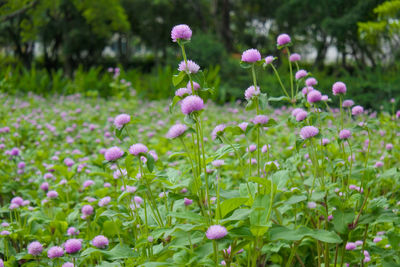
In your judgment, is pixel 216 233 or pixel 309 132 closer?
pixel 216 233

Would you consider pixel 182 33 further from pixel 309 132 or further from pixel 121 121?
pixel 309 132

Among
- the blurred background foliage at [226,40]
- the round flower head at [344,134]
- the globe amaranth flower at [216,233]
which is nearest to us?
the globe amaranth flower at [216,233]

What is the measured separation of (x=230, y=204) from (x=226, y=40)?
1040 centimetres

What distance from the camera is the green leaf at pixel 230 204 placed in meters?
1.12

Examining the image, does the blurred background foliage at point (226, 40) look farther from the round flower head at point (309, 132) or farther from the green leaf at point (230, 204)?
the green leaf at point (230, 204)

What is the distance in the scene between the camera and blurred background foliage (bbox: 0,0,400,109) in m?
6.84

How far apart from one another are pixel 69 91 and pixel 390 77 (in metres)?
5.94

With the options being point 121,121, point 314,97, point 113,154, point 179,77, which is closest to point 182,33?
point 179,77

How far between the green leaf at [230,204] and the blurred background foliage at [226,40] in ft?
8.57

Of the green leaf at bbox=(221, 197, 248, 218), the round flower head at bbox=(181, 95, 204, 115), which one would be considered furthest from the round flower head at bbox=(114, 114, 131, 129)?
the green leaf at bbox=(221, 197, 248, 218)

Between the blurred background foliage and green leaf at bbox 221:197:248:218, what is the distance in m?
2.61

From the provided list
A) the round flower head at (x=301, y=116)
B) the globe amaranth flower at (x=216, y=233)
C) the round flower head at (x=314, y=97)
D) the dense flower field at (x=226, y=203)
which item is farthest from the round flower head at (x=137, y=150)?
the round flower head at (x=314, y=97)

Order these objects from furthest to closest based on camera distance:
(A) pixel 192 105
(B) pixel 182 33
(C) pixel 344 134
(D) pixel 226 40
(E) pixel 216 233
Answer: (D) pixel 226 40 < (C) pixel 344 134 < (B) pixel 182 33 < (A) pixel 192 105 < (E) pixel 216 233

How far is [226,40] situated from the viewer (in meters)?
11.1
